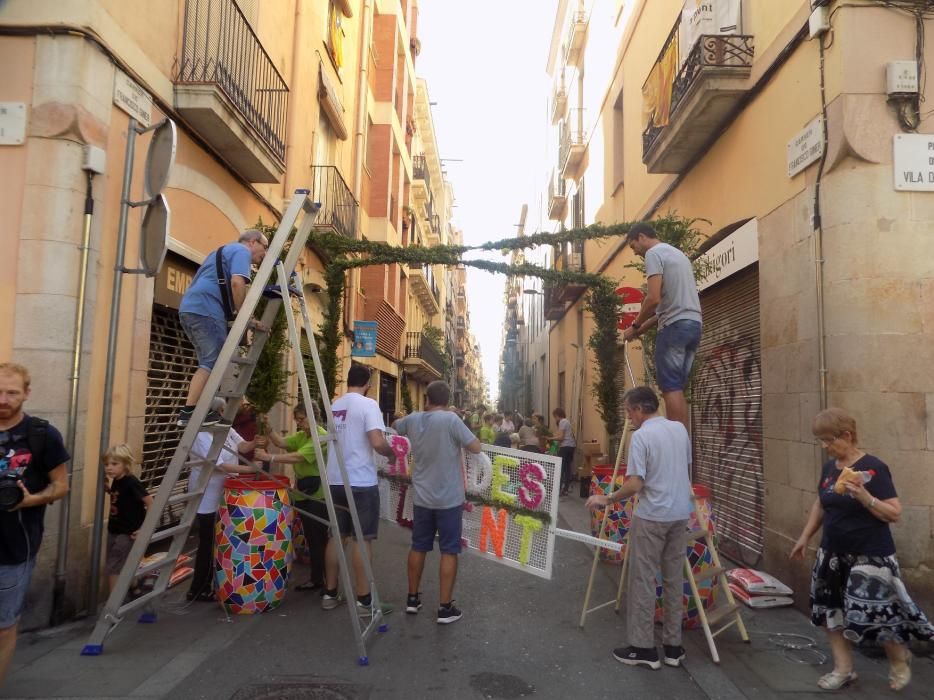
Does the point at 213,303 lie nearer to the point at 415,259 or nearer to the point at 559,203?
the point at 415,259

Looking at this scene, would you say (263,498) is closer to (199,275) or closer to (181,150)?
(199,275)

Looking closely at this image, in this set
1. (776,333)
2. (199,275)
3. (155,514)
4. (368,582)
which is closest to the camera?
(155,514)

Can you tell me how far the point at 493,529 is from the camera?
5.12 metres

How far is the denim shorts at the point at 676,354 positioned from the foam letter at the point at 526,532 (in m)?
1.32

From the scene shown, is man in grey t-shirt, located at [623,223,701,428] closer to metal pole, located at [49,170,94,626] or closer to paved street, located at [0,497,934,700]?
paved street, located at [0,497,934,700]

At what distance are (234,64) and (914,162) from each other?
699 centimetres

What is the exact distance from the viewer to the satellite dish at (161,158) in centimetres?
499

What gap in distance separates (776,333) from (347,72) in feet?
39.1

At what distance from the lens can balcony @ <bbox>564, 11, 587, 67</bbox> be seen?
19672mm

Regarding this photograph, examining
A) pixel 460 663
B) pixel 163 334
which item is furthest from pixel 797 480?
pixel 163 334

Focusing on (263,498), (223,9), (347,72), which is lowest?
(263,498)

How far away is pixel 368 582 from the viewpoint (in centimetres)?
520

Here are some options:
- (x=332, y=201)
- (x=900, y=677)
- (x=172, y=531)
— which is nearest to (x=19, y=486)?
(x=172, y=531)

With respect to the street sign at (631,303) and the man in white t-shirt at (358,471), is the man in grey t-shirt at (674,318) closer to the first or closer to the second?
the man in white t-shirt at (358,471)
